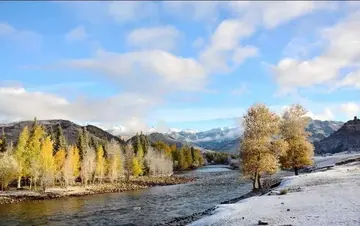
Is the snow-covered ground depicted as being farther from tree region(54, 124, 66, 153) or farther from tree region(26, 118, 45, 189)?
tree region(54, 124, 66, 153)

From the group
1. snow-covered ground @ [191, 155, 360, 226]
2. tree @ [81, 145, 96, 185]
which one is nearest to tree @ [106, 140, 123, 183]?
tree @ [81, 145, 96, 185]

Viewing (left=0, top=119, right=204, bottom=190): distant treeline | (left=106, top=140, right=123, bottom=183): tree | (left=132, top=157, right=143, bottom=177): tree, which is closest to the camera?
(left=0, top=119, right=204, bottom=190): distant treeline

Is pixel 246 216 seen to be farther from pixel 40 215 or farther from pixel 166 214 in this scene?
pixel 40 215

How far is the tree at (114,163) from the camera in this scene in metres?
114

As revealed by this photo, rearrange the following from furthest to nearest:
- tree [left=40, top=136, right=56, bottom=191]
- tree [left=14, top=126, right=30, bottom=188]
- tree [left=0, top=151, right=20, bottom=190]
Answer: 1. tree [left=14, top=126, right=30, bottom=188]
2. tree [left=40, top=136, right=56, bottom=191]
3. tree [left=0, top=151, right=20, bottom=190]

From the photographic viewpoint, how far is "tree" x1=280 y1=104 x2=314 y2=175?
68.8m

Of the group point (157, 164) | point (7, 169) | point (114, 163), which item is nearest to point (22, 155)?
point (7, 169)

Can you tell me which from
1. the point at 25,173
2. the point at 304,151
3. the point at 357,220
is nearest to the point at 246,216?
the point at 357,220

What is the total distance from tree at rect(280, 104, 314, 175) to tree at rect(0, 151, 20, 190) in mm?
62077

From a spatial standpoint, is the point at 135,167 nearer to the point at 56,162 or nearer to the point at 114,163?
the point at 114,163

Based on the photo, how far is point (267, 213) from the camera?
25891 millimetres

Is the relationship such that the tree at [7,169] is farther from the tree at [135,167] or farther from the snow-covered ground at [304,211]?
the snow-covered ground at [304,211]

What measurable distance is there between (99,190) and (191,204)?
131ft

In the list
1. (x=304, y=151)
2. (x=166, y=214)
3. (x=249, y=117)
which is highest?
(x=249, y=117)
